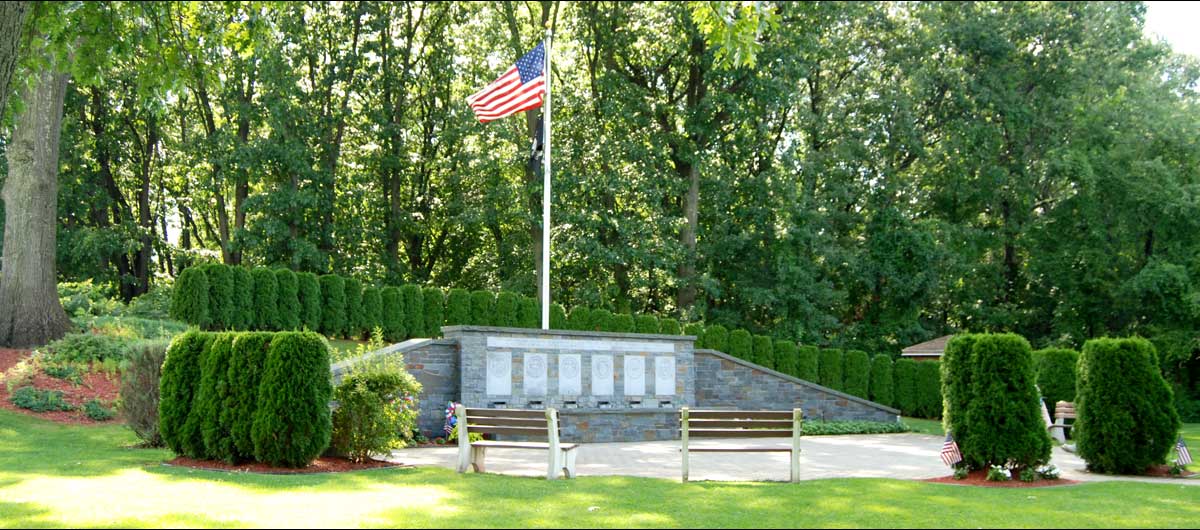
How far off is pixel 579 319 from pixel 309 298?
6.47 meters

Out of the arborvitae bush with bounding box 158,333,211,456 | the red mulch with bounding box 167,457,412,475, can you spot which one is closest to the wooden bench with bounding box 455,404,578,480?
the red mulch with bounding box 167,457,412,475

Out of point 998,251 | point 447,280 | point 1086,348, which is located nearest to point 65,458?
point 1086,348

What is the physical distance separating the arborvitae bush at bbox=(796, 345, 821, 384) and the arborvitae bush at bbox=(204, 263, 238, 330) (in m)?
14.4

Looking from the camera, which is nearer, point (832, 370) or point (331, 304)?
point (331, 304)

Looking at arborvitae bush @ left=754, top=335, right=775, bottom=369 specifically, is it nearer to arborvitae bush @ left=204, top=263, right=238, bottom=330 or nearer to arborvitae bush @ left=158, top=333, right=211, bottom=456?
arborvitae bush @ left=204, top=263, right=238, bottom=330

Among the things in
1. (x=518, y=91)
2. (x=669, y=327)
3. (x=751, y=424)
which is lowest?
(x=751, y=424)

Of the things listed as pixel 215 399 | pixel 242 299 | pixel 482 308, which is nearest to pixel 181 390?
pixel 215 399

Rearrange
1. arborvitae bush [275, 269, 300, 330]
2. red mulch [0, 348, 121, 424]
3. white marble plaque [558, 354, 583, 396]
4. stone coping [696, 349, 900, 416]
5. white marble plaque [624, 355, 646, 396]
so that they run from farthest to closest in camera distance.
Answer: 1. stone coping [696, 349, 900, 416]
2. arborvitae bush [275, 269, 300, 330]
3. white marble plaque [624, 355, 646, 396]
4. white marble plaque [558, 354, 583, 396]
5. red mulch [0, 348, 121, 424]

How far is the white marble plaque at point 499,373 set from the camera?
57.1ft

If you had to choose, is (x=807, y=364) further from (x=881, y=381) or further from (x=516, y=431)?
(x=516, y=431)

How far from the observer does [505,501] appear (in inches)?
341

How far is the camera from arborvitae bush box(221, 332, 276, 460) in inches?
436

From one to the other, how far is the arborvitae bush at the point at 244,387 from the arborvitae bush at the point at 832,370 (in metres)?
19.3

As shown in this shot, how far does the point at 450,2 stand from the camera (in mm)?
33656
